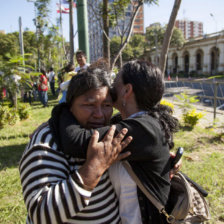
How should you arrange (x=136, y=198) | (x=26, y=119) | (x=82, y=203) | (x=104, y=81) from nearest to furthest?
(x=82, y=203) → (x=136, y=198) → (x=104, y=81) → (x=26, y=119)

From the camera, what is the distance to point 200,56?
44.1 meters

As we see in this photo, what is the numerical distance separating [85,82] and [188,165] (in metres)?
3.14

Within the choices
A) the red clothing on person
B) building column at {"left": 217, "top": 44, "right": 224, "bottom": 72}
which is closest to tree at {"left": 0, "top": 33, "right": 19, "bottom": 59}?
the red clothing on person

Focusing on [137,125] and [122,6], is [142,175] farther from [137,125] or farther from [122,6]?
[122,6]

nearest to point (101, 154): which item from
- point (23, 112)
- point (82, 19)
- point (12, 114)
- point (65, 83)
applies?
point (65, 83)

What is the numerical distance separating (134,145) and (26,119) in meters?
7.21

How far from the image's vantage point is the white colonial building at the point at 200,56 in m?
37.4

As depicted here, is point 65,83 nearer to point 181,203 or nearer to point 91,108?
point 91,108

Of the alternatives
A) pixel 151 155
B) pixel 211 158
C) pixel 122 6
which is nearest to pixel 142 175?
pixel 151 155

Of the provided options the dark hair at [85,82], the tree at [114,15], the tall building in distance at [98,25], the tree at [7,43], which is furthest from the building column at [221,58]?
the dark hair at [85,82]

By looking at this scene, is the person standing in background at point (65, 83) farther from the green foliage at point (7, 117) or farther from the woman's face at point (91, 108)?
the woman's face at point (91, 108)

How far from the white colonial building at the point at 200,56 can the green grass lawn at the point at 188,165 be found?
34357 millimetres

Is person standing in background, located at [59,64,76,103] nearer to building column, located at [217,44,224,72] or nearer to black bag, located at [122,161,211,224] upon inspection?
black bag, located at [122,161,211,224]

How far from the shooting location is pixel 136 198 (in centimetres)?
123
